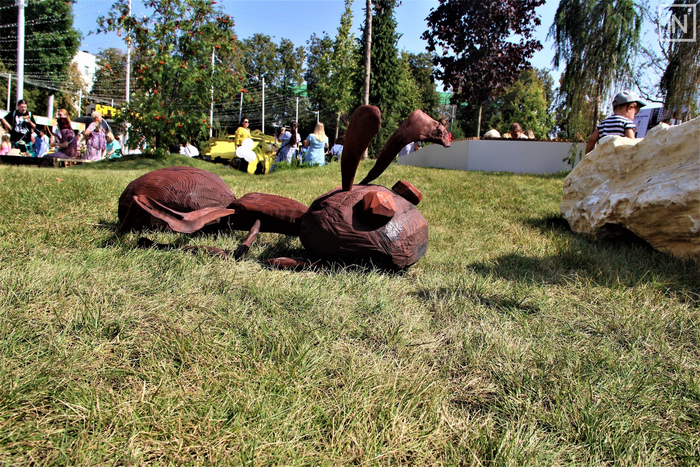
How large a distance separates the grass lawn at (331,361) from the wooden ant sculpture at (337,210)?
0.69 ft

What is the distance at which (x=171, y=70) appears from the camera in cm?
1017

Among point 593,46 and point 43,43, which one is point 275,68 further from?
point 593,46

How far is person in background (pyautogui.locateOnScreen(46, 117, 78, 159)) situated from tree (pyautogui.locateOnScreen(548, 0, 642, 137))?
13.4 m

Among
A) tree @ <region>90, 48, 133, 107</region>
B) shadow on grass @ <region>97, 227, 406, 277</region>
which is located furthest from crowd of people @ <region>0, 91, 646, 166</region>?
tree @ <region>90, 48, 133, 107</region>

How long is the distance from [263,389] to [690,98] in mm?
10765

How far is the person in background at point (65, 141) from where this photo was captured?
37.6 ft

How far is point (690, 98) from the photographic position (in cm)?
852

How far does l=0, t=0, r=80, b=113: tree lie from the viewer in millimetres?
25281

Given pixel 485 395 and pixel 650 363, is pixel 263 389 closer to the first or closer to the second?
pixel 485 395

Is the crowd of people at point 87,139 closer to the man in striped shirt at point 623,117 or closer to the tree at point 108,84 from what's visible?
the man in striped shirt at point 623,117

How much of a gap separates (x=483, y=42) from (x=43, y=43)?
1091 inches

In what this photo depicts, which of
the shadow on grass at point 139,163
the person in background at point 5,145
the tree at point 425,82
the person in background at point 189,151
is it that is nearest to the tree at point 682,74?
the shadow on grass at point 139,163

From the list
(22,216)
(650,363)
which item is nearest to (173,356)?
(650,363)

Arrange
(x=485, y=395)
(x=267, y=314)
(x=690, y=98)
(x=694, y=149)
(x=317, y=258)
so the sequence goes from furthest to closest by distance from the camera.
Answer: (x=690, y=98), (x=694, y=149), (x=317, y=258), (x=267, y=314), (x=485, y=395)
